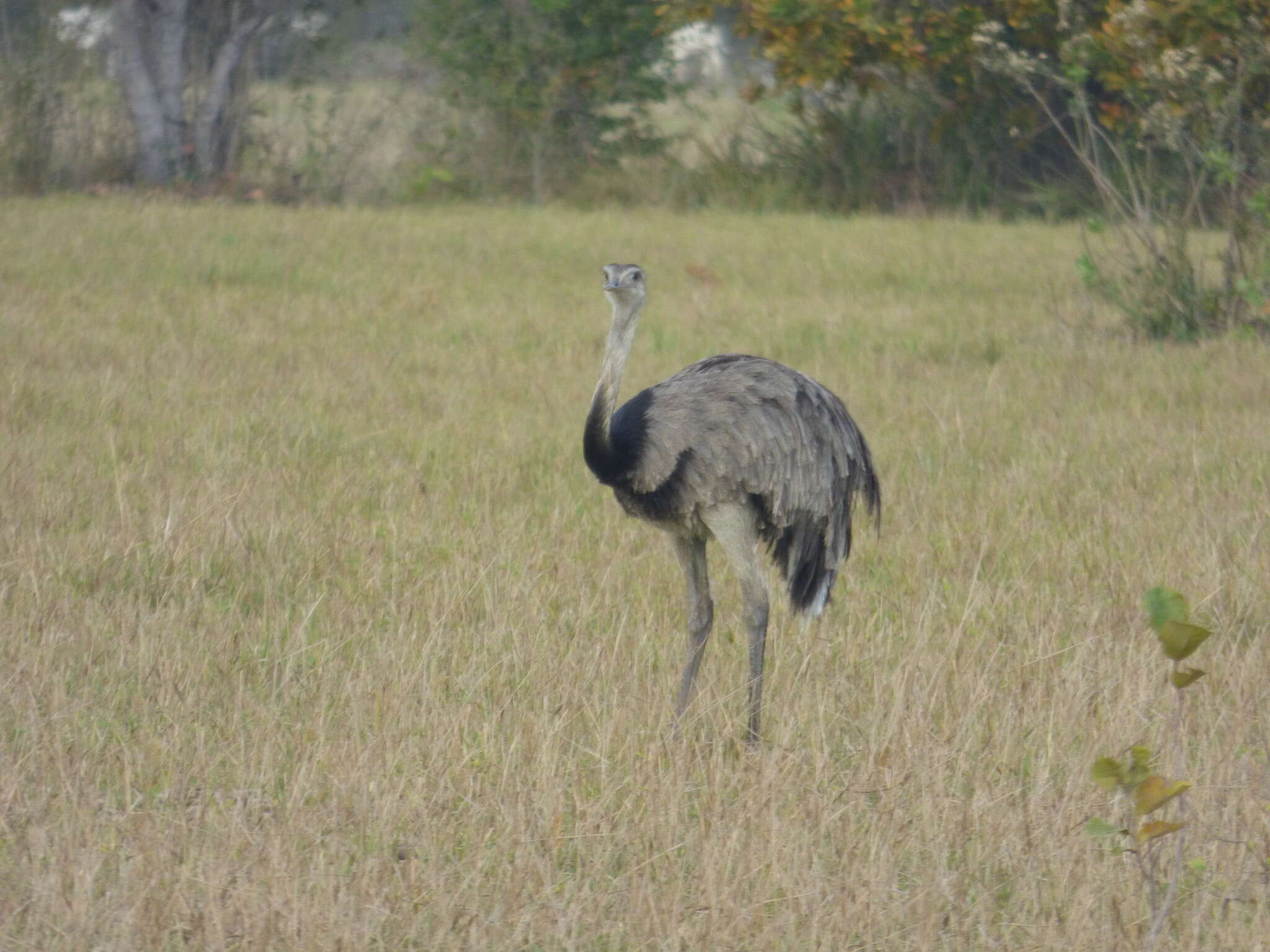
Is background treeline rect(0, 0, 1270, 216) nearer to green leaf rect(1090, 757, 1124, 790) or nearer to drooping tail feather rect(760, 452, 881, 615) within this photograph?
drooping tail feather rect(760, 452, 881, 615)

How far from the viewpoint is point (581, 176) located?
61.4ft

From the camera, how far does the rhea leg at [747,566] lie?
15.1 ft

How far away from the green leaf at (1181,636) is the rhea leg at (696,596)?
197cm

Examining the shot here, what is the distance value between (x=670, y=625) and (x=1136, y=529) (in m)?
2.01

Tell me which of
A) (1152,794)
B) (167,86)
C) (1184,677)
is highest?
(167,86)

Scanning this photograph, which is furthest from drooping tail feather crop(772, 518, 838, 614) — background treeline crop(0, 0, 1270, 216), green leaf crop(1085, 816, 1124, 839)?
background treeline crop(0, 0, 1270, 216)

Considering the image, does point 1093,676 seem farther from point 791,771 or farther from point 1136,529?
point 1136,529

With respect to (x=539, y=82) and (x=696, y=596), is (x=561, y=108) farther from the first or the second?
(x=696, y=596)

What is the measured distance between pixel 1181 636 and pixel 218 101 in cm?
1566

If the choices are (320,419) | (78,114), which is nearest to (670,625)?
(320,419)

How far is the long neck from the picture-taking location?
439 cm

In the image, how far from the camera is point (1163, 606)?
287 centimetres

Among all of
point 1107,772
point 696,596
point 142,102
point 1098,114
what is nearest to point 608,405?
point 696,596

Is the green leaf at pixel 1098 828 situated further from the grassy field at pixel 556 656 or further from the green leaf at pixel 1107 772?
the grassy field at pixel 556 656
